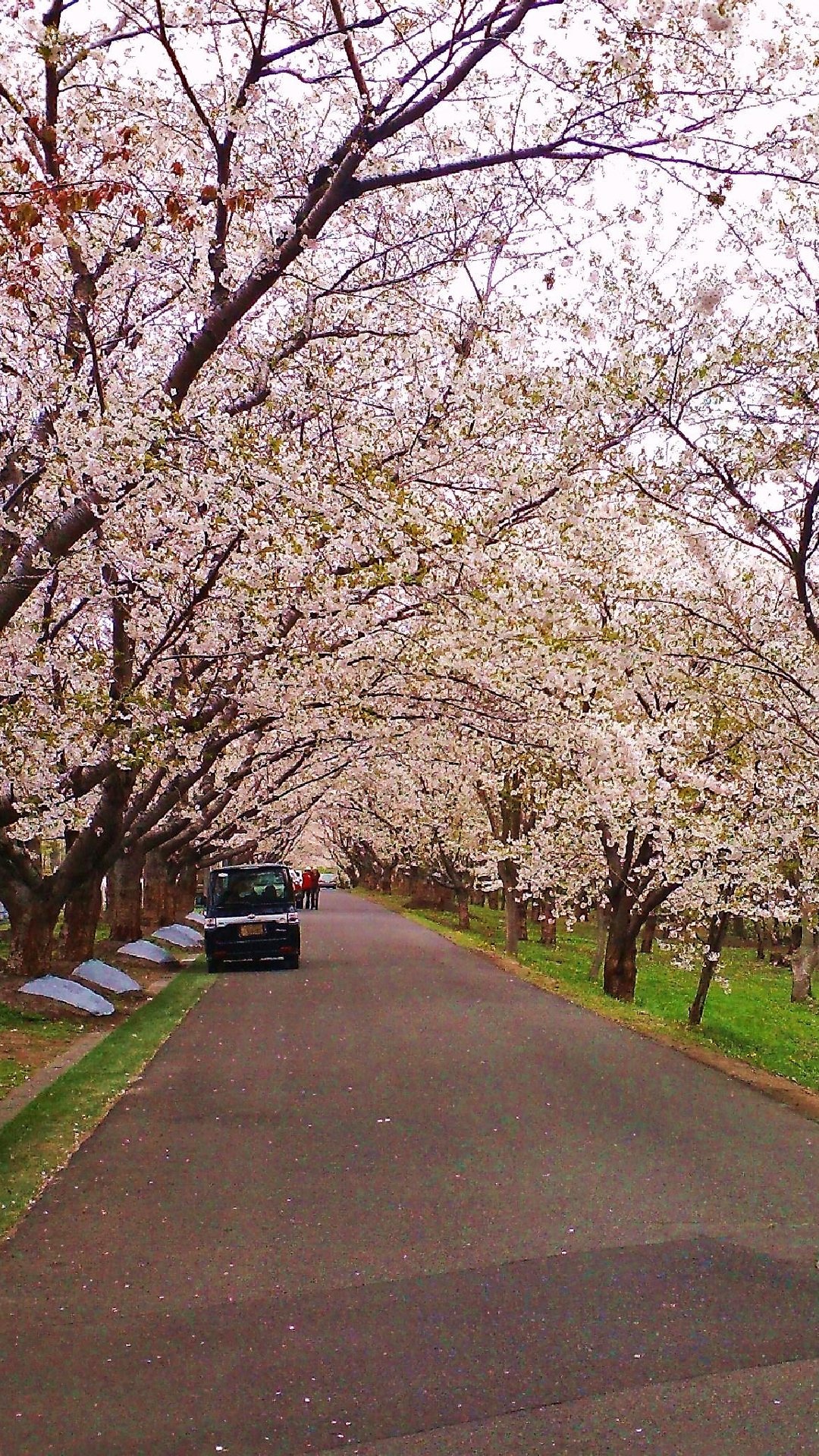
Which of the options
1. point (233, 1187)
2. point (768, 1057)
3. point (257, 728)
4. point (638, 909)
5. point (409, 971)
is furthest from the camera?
point (409, 971)

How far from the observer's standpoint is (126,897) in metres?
25.1

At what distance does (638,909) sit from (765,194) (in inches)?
556

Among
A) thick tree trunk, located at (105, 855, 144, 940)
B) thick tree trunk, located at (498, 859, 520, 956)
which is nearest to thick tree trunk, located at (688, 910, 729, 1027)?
thick tree trunk, located at (105, 855, 144, 940)

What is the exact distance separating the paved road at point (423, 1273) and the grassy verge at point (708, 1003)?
4.23m

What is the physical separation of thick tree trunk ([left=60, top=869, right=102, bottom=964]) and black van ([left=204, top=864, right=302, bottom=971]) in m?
5.34

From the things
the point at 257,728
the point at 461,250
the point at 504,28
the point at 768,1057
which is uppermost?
the point at 461,250

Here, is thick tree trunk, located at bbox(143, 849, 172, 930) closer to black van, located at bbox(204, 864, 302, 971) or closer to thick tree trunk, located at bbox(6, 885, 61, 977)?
black van, located at bbox(204, 864, 302, 971)

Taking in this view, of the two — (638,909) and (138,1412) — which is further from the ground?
(638,909)

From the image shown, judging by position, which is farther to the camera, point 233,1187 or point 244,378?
point 244,378

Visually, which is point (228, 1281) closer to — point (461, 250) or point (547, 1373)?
point (547, 1373)

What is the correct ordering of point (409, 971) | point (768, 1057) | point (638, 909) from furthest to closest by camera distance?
point (409, 971), point (638, 909), point (768, 1057)

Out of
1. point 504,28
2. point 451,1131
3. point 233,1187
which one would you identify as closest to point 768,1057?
point 451,1131

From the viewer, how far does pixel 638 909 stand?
21656mm

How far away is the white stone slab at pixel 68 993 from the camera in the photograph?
16.9 meters
